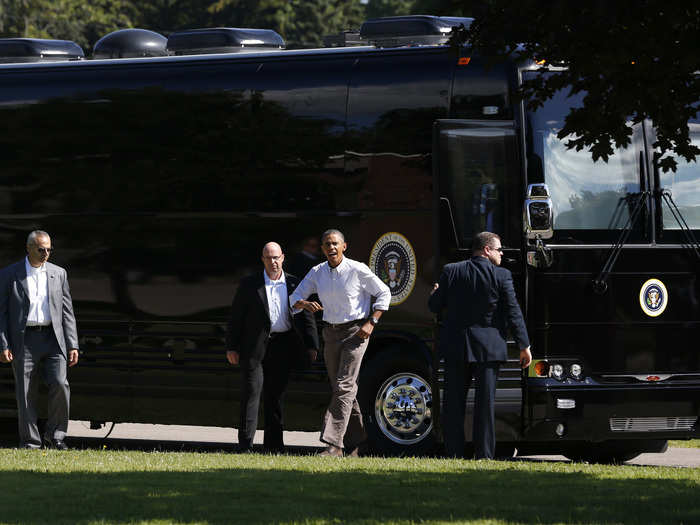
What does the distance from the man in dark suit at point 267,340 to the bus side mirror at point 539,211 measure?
2058 mm

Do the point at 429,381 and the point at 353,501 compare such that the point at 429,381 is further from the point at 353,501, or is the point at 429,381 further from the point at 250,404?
the point at 353,501

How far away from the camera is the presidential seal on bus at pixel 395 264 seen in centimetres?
1308

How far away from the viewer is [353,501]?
8.96m

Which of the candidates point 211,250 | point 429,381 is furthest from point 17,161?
point 429,381

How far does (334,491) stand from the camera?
30.9 ft

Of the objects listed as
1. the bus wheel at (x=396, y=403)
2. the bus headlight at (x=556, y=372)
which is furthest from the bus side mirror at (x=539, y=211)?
the bus wheel at (x=396, y=403)

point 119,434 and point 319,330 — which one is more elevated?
point 319,330

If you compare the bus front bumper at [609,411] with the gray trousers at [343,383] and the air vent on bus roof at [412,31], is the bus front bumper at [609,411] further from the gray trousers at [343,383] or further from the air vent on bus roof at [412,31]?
the air vent on bus roof at [412,31]

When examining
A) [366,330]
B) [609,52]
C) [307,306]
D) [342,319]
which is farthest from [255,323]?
[609,52]

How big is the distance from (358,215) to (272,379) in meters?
1.54

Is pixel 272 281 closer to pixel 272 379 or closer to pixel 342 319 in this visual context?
pixel 342 319

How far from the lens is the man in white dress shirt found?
1277 cm

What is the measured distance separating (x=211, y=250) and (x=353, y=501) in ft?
17.8

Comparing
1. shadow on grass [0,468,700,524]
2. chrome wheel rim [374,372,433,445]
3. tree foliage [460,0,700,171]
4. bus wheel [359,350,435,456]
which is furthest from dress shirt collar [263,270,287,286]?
tree foliage [460,0,700,171]
